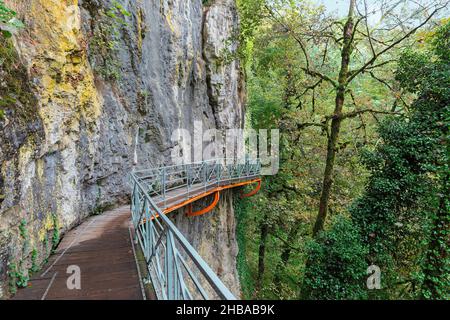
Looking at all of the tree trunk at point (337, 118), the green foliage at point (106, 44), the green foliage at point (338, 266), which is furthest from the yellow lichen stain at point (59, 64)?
the tree trunk at point (337, 118)

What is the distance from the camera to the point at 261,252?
649 inches

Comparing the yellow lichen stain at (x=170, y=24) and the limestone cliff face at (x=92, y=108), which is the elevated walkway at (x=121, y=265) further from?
the yellow lichen stain at (x=170, y=24)

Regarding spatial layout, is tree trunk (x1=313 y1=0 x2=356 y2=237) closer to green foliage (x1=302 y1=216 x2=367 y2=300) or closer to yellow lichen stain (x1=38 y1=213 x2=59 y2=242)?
green foliage (x1=302 y1=216 x2=367 y2=300)

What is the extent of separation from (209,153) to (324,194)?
7.09 m

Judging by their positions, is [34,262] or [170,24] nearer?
[34,262]

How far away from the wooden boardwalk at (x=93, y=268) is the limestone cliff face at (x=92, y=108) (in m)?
0.26

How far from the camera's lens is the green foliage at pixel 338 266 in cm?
786

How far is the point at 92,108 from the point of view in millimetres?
6516

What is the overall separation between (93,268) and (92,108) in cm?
432

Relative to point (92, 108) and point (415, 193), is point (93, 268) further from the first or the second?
point (415, 193)

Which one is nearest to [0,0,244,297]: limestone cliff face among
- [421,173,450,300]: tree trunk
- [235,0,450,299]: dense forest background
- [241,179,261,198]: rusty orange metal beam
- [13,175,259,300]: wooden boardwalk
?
[13,175,259,300]: wooden boardwalk

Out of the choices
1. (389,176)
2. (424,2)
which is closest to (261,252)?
(389,176)

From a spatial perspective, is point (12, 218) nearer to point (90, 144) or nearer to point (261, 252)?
point (90, 144)

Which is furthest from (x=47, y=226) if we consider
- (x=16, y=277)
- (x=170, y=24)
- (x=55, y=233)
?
(x=170, y=24)
